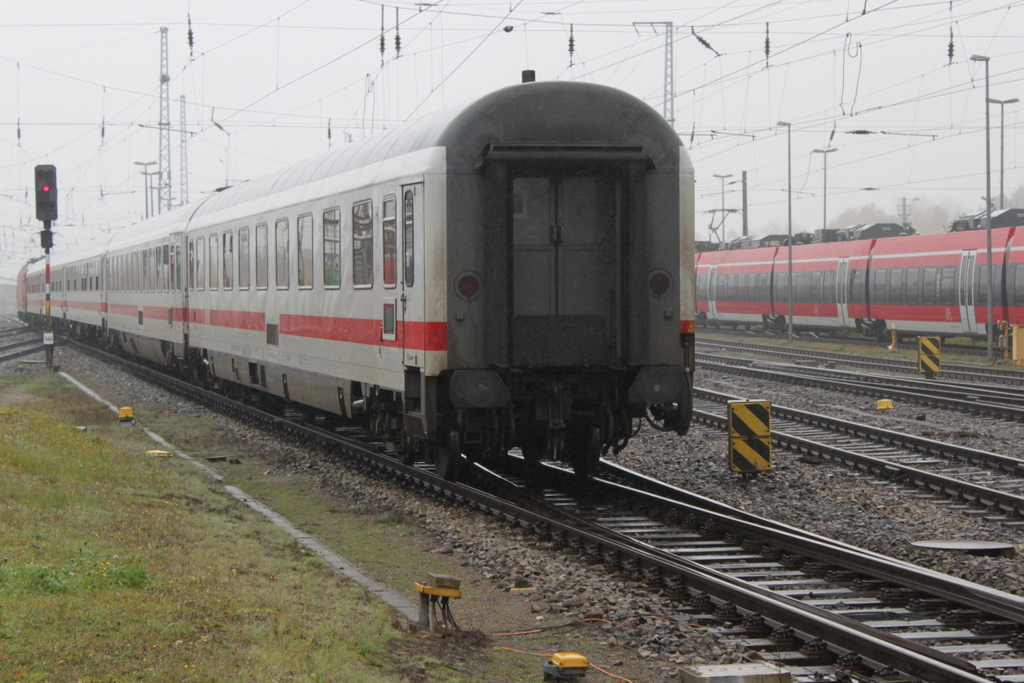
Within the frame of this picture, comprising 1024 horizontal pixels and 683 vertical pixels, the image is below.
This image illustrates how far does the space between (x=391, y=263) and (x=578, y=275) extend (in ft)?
6.91

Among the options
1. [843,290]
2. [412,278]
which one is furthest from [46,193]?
[843,290]

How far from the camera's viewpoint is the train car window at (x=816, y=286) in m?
43.0

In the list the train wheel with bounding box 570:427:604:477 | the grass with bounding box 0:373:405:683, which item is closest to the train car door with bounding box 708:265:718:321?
the train wheel with bounding box 570:427:604:477

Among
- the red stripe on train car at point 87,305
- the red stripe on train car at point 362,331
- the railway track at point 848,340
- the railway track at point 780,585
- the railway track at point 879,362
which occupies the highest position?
the red stripe on train car at point 87,305

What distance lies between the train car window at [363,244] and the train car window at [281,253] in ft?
11.1

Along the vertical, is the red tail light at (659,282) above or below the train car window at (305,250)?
below

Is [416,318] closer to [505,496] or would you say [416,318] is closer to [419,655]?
[505,496]

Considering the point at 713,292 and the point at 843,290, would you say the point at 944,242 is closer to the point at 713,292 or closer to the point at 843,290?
the point at 843,290

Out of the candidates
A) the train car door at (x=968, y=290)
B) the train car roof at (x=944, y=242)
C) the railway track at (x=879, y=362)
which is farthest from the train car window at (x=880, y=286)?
the train car door at (x=968, y=290)

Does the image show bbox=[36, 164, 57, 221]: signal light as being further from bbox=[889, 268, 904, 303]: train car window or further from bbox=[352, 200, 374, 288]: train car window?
bbox=[889, 268, 904, 303]: train car window

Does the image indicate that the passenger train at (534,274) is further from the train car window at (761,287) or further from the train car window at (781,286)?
the train car window at (761,287)

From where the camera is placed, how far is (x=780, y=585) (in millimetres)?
8039

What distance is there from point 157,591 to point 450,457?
4936mm

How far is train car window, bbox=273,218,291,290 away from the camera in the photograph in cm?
1678
